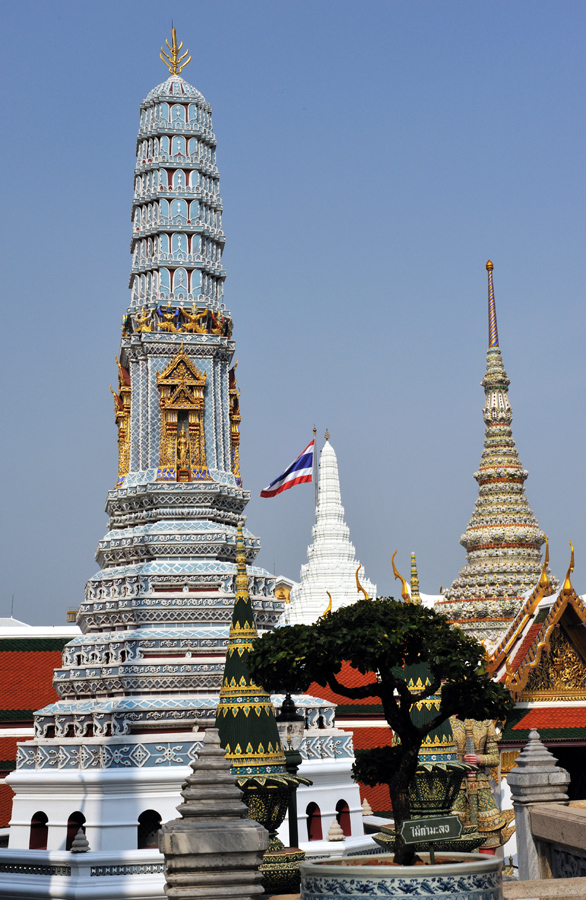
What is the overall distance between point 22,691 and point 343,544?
29048 millimetres

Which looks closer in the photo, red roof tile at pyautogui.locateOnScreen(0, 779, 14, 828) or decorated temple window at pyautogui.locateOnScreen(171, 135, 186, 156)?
red roof tile at pyautogui.locateOnScreen(0, 779, 14, 828)

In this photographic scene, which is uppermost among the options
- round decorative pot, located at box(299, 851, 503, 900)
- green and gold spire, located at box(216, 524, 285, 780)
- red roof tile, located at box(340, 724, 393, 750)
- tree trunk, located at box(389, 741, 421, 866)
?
red roof tile, located at box(340, 724, 393, 750)

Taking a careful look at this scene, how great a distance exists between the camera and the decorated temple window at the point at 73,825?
20.7 m

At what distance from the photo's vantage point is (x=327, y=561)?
179 ft

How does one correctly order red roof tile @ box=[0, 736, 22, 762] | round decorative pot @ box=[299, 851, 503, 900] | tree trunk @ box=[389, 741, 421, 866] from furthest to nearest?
1. red roof tile @ box=[0, 736, 22, 762]
2. tree trunk @ box=[389, 741, 421, 866]
3. round decorative pot @ box=[299, 851, 503, 900]

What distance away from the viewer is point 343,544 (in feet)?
181

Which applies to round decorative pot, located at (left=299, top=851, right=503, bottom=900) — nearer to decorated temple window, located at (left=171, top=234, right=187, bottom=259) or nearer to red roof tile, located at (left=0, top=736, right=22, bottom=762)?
red roof tile, located at (left=0, top=736, right=22, bottom=762)

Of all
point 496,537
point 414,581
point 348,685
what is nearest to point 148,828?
point 414,581

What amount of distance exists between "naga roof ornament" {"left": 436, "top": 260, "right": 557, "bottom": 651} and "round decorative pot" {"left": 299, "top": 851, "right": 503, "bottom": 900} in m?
23.4

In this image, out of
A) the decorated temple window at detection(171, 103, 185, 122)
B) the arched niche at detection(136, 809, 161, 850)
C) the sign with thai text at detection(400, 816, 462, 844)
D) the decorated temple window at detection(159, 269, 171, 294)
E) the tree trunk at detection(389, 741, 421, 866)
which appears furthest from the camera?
the decorated temple window at detection(171, 103, 185, 122)

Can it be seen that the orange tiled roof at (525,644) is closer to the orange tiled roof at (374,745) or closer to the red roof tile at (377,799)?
the orange tiled roof at (374,745)

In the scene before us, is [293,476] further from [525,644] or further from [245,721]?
[245,721]

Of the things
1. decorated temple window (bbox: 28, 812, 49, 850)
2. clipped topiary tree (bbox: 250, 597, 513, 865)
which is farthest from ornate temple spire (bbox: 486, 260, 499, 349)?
clipped topiary tree (bbox: 250, 597, 513, 865)

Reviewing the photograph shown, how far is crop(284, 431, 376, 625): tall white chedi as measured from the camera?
51.6 metres
